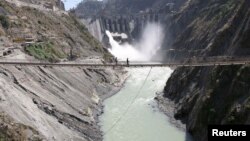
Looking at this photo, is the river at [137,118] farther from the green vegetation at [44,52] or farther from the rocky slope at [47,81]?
the green vegetation at [44,52]

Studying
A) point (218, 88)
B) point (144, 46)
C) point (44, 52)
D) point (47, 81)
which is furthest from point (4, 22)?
point (144, 46)

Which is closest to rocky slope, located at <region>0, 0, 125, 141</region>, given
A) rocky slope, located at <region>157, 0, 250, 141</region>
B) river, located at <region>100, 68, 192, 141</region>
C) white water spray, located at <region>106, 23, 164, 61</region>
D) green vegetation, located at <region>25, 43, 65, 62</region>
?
green vegetation, located at <region>25, 43, 65, 62</region>

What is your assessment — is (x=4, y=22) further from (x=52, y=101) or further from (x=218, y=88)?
(x=218, y=88)

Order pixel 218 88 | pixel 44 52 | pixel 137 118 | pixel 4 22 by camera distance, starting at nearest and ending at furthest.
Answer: pixel 218 88 < pixel 137 118 < pixel 44 52 < pixel 4 22

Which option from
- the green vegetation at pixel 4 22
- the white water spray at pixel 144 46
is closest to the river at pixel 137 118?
the green vegetation at pixel 4 22

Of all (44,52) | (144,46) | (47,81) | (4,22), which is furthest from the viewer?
(144,46)

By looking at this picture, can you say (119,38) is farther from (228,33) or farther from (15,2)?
(228,33)
